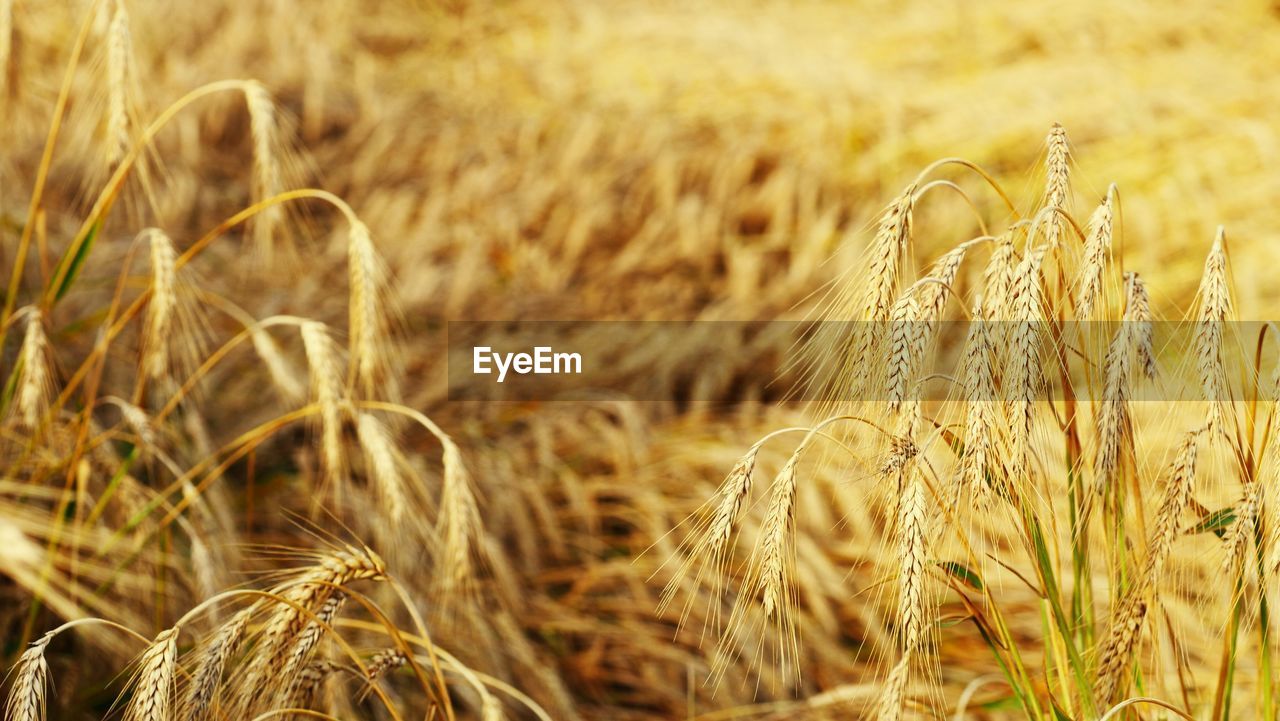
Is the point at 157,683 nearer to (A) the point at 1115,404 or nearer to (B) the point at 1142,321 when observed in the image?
(A) the point at 1115,404

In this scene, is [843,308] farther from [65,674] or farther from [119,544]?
[65,674]

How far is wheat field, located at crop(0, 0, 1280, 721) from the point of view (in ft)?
3.96

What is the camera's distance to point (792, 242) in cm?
409

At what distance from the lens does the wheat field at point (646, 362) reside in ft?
Result: 3.96

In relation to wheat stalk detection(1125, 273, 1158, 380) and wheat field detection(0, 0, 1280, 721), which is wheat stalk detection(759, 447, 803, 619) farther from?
wheat stalk detection(1125, 273, 1158, 380)

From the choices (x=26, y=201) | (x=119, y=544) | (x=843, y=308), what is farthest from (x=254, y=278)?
(x=843, y=308)

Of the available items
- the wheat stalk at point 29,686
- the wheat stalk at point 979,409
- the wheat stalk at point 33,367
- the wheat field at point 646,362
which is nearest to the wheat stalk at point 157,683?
the wheat field at point 646,362

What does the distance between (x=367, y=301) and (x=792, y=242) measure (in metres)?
2.68

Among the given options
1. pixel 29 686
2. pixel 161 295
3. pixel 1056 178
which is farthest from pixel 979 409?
pixel 161 295

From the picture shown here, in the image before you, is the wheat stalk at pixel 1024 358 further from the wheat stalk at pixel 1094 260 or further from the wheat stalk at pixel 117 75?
the wheat stalk at pixel 117 75

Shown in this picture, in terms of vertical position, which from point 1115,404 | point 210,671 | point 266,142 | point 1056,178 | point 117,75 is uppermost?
point 117,75

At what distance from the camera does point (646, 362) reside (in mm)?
3461

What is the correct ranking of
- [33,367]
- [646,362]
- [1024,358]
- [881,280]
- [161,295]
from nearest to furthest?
[1024,358]
[881,280]
[161,295]
[33,367]
[646,362]

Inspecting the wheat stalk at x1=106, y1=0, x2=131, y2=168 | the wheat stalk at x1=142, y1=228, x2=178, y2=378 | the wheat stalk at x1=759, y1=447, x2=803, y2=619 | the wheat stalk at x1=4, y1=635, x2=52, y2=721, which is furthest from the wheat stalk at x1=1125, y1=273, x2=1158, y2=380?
the wheat stalk at x1=106, y1=0, x2=131, y2=168
